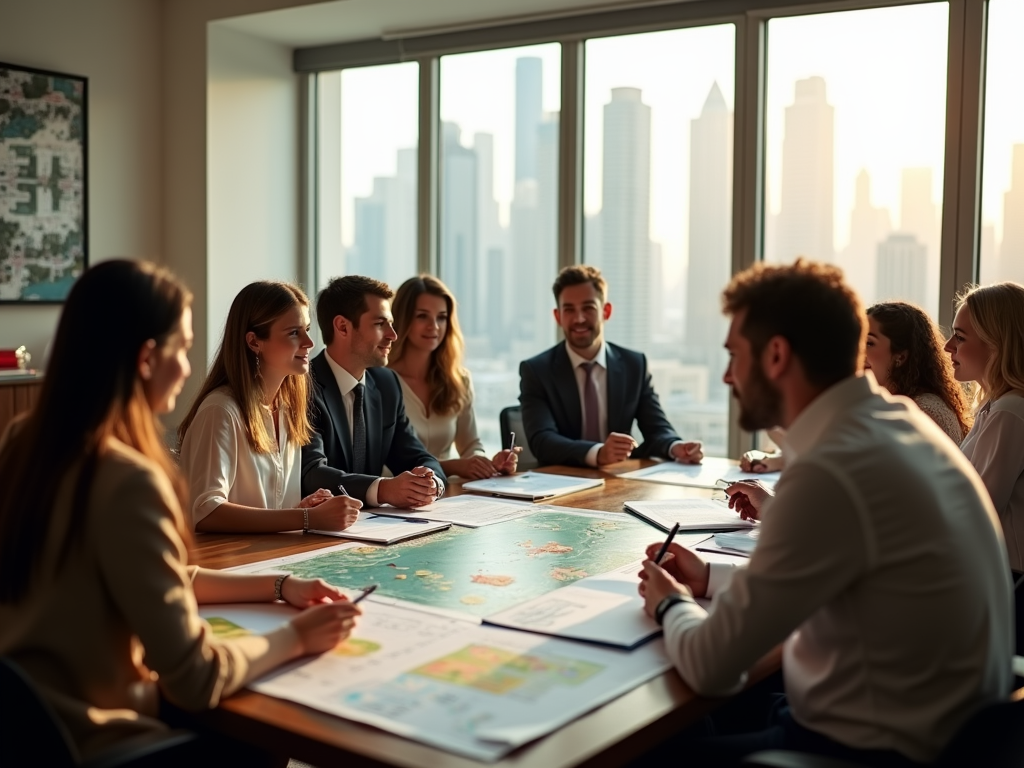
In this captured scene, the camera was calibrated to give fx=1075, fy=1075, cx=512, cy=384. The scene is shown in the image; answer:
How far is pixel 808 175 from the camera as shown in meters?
4.89

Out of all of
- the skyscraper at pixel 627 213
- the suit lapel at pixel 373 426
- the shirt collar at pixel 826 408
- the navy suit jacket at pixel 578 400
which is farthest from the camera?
the skyscraper at pixel 627 213

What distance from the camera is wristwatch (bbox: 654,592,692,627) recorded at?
1838 millimetres

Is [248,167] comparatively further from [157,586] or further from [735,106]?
[157,586]

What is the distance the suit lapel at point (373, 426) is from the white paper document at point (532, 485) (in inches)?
12.2

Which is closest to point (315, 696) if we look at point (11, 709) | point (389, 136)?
point (11, 709)

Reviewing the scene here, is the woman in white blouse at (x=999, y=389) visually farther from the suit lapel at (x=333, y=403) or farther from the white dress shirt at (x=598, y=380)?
the suit lapel at (x=333, y=403)

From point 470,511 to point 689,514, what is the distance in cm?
60

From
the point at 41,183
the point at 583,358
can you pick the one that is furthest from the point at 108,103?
the point at 583,358

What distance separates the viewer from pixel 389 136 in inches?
244

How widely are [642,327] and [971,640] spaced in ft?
13.0

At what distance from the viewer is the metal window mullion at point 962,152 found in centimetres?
440

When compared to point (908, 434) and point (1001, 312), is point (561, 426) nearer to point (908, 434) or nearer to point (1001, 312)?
point (1001, 312)

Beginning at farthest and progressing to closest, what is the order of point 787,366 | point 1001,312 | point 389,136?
point 389,136 → point 1001,312 → point 787,366

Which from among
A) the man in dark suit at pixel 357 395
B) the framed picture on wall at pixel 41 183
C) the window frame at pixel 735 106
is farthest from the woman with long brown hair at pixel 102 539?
the framed picture on wall at pixel 41 183
